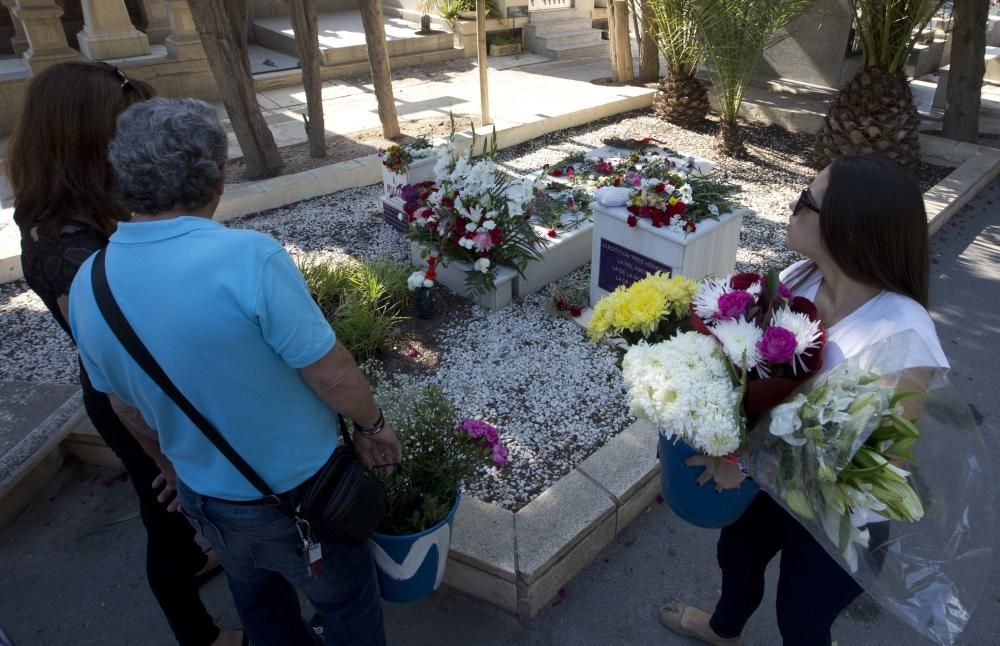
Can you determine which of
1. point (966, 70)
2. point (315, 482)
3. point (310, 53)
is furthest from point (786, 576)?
point (966, 70)

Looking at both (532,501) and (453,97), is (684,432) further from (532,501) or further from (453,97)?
(453,97)

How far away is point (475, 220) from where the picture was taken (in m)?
4.41

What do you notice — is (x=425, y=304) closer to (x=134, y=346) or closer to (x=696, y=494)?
(x=696, y=494)

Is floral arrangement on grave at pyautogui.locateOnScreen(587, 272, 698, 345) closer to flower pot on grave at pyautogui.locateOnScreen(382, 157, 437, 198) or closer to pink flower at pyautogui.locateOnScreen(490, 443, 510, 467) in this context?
pink flower at pyautogui.locateOnScreen(490, 443, 510, 467)

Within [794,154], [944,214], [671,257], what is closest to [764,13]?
[794,154]

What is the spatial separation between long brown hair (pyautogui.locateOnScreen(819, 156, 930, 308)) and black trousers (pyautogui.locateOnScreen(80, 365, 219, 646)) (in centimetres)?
226

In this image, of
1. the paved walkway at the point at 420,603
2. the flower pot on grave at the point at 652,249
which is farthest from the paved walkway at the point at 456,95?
the paved walkway at the point at 420,603

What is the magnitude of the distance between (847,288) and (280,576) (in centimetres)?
189

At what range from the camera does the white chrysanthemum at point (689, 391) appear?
61.2 inches

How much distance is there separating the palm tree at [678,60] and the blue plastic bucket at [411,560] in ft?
21.7

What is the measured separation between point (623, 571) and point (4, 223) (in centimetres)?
611

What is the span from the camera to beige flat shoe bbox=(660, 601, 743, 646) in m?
2.46

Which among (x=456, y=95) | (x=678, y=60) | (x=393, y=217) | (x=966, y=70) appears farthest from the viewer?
(x=456, y=95)

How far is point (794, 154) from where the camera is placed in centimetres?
766
